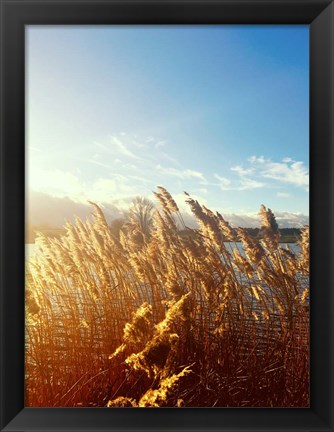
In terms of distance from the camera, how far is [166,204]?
3.77 feet

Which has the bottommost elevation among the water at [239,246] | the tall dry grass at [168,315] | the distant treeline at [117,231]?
the tall dry grass at [168,315]

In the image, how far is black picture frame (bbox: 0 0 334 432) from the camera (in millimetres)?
950

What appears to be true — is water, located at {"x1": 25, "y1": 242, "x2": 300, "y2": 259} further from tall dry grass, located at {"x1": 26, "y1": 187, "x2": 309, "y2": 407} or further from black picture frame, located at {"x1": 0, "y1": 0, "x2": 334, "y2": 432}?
black picture frame, located at {"x1": 0, "y1": 0, "x2": 334, "y2": 432}
